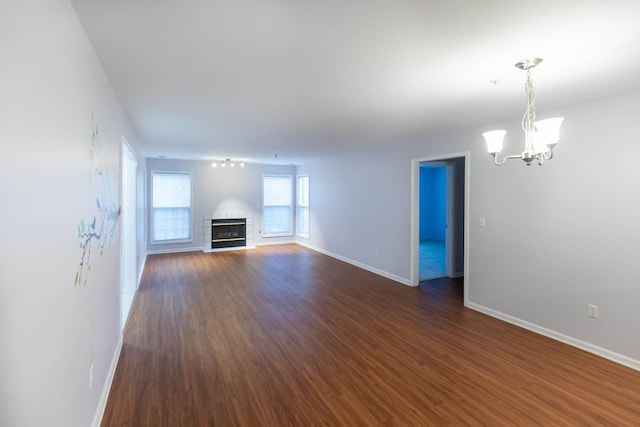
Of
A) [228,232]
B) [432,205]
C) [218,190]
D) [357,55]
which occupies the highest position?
[357,55]

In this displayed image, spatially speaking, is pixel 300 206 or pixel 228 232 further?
pixel 300 206

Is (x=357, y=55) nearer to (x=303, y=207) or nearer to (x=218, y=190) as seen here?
(x=218, y=190)

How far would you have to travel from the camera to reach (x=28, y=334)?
1.05 metres

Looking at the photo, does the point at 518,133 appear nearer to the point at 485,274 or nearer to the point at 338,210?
the point at 485,274

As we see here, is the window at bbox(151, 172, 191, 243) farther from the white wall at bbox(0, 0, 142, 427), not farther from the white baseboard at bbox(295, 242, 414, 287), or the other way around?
the white wall at bbox(0, 0, 142, 427)

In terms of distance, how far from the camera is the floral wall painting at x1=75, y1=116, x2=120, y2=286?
176cm

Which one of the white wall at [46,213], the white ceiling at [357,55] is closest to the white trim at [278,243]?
the white ceiling at [357,55]

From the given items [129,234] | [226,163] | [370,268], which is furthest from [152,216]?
[370,268]

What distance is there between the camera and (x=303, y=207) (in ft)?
31.0

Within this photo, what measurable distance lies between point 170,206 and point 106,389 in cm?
636

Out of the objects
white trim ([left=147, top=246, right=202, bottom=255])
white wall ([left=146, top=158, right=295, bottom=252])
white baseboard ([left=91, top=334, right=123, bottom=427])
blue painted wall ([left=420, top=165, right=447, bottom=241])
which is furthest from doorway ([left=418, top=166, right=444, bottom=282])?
white baseboard ([left=91, top=334, right=123, bottom=427])

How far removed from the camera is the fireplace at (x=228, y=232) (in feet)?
28.2

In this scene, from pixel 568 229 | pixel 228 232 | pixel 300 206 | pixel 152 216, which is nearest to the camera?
pixel 568 229

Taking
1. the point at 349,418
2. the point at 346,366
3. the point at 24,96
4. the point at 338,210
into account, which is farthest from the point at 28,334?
the point at 338,210
